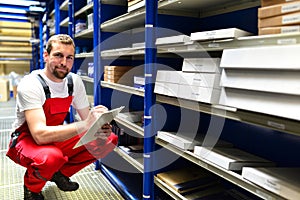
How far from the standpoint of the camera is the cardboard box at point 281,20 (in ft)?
3.32

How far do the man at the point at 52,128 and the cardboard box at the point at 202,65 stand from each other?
709mm

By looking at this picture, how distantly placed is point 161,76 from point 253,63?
2.68 ft

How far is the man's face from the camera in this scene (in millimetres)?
2271

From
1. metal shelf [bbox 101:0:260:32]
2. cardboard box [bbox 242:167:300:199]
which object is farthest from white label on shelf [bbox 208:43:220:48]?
cardboard box [bbox 242:167:300:199]

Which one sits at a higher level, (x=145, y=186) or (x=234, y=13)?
(x=234, y=13)

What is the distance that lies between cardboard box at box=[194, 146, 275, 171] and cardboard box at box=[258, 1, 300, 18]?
2.23 ft

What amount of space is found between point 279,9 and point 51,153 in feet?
5.51

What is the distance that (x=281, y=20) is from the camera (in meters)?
1.07

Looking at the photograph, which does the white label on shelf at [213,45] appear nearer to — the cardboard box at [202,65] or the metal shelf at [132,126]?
the cardboard box at [202,65]

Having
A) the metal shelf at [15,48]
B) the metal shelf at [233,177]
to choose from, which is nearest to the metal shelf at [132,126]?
the metal shelf at [233,177]

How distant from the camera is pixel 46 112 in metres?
2.32

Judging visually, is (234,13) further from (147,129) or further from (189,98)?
(147,129)

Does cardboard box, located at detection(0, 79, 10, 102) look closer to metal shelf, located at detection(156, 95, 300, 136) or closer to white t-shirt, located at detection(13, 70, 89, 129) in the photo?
white t-shirt, located at detection(13, 70, 89, 129)

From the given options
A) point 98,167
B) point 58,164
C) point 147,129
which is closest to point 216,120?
point 147,129
